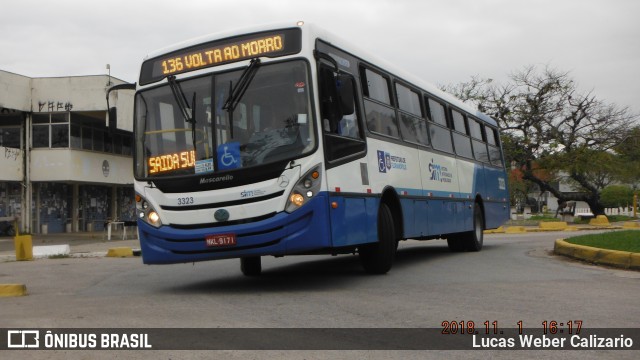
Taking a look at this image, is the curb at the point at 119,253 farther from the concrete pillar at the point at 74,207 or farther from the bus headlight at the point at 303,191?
the concrete pillar at the point at 74,207

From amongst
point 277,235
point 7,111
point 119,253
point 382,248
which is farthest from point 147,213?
point 7,111

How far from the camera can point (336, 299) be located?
758 cm

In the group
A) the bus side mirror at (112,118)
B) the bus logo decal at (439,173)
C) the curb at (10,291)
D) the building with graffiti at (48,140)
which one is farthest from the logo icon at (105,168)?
the curb at (10,291)

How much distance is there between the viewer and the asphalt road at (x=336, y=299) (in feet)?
20.1

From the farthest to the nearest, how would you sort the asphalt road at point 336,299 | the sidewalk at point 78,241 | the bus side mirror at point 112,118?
1. the sidewalk at point 78,241
2. the bus side mirror at point 112,118
3. the asphalt road at point 336,299

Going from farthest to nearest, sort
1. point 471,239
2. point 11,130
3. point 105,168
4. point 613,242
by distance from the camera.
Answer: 1. point 105,168
2. point 11,130
3. point 471,239
4. point 613,242

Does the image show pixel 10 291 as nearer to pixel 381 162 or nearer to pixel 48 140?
pixel 381 162

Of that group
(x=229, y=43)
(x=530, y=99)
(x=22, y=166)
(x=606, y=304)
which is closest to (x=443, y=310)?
(x=606, y=304)

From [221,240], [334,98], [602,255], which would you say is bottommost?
[602,255]

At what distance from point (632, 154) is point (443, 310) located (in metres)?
34.7

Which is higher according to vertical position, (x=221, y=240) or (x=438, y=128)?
(x=438, y=128)

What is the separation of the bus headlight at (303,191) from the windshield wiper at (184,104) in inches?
57.5

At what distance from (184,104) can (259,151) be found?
1289mm

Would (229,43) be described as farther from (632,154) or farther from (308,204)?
(632,154)
